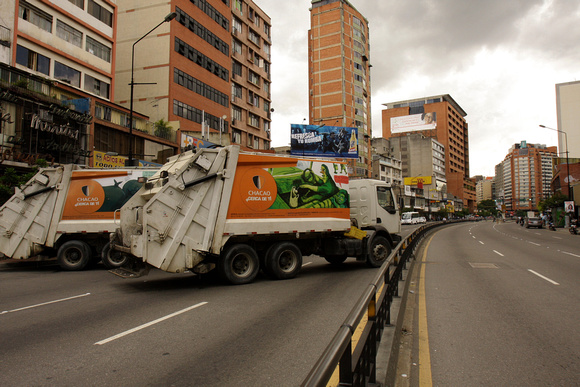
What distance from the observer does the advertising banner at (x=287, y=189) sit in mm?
9898

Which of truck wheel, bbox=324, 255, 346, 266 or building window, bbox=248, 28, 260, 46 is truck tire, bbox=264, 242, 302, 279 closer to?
truck wheel, bbox=324, 255, 346, 266

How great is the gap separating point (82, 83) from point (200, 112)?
44.5 feet

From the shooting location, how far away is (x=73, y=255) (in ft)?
43.5

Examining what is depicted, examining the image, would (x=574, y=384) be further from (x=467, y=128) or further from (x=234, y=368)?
(x=467, y=128)

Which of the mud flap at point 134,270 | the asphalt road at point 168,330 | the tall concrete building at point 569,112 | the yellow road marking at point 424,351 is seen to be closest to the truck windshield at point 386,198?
the asphalt road at point 168,330

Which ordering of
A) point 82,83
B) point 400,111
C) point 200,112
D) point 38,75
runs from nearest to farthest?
point 38,75, point 82,83, point 200,112, point 400,111

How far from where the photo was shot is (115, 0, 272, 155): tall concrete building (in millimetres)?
36094

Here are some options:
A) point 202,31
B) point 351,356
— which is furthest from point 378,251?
point 202,31

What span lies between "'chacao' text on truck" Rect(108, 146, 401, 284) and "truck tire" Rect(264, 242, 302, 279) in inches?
1.1

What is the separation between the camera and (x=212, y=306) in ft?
24.3

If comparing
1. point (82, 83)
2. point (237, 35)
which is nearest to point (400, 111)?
point (237, 35)

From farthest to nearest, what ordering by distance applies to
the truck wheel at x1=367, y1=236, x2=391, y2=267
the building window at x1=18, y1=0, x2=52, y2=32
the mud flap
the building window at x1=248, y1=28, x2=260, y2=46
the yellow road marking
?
the building window at x1=248, y1=28, x2=260, y2=46 < the building window at x1=18, y1=0, x2=52, y2=32 < the truck wheel at x1=367, y1=236, x2=391, y2=267 < the mud flap < the yellow road marking

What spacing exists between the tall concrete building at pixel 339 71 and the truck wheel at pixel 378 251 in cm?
6537

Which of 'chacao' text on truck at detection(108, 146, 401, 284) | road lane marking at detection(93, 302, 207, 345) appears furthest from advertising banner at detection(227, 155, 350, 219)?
road lane marking at detection(93, 302, 207, 345)
